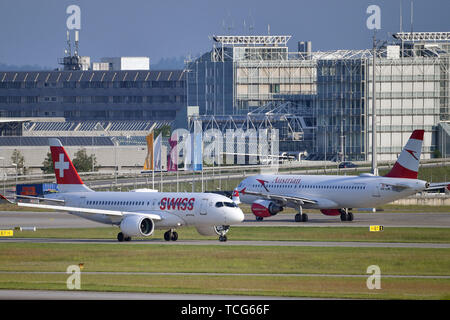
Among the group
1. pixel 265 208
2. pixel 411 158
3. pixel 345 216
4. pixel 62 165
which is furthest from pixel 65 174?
pixel 411 158

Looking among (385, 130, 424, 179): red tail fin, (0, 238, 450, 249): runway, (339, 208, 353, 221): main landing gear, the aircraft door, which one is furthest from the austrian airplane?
(339, 208, 353, 221): main landing gear

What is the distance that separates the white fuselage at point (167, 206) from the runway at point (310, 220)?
507 inches

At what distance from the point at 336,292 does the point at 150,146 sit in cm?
7552

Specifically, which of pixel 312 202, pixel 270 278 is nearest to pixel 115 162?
pixel 312 202

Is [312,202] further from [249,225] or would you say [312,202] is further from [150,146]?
[150,146]

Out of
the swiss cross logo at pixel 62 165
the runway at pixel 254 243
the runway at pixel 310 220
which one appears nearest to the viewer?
the runway at pixel 254 243

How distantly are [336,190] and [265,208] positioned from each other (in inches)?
305

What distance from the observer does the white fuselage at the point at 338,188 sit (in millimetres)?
93312

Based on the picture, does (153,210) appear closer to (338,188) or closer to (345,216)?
(338,188)

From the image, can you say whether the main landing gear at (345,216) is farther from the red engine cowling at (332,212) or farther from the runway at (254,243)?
the runway at (254,243)

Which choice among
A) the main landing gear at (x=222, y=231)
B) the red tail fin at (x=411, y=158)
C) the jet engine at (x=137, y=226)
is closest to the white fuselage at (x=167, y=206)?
the jet engine at (x=137, y=226)

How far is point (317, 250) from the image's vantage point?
64.2 meters

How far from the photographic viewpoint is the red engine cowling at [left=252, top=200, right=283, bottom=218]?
9825cm

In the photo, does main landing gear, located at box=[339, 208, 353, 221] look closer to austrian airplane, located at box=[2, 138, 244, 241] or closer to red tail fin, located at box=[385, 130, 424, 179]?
red tail fin, located at box=[385, 130, 424, 179]
